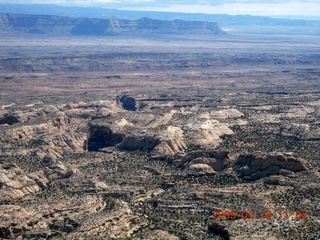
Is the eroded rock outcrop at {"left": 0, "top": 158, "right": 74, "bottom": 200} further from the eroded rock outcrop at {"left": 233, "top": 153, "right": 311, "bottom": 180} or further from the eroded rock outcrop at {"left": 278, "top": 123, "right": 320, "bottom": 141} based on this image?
the eroded rock outcrop at {"left": 278, "top": 123, "right": 320, "bottom": 141}

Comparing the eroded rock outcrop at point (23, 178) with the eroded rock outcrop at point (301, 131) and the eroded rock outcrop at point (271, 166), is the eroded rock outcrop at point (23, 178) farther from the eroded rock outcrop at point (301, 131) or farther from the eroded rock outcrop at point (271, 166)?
the eroded rock outcrop at point (301, 131)

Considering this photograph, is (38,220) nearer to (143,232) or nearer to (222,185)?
(143,232)

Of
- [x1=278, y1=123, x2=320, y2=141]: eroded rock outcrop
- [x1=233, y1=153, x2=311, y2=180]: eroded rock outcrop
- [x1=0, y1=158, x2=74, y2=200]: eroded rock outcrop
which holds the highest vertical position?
[x1=233, y1=153, x2=311, y2=180]: eroded rock outcrop
